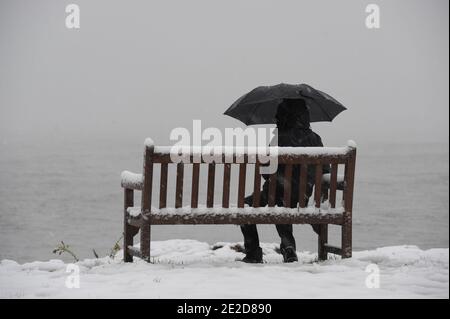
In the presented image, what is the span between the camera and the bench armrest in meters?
7.11

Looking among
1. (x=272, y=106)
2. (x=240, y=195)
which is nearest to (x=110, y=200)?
Result: (x=272, y=106)

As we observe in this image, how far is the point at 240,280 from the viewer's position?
590 cm

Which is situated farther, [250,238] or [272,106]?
[272,106]

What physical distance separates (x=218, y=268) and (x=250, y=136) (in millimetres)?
1954

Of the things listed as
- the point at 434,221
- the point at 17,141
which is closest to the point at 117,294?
the point at 434,221

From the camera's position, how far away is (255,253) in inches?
291

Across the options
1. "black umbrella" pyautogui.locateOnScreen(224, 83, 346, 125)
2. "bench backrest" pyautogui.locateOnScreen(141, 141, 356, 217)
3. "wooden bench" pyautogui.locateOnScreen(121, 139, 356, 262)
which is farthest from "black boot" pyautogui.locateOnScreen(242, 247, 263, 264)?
"black umbrella" pyautogui.locateOnScreen(224, 83, 346, 125)

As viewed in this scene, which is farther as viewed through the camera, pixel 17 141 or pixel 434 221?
pixel 17 141

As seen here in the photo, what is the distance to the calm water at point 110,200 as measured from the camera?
2345cm

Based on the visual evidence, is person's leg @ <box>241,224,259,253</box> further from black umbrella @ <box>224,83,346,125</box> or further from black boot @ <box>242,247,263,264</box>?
black umbrella @ <box>224,83,346,125</box>

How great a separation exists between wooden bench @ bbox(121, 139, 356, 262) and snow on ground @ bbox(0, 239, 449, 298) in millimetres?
462

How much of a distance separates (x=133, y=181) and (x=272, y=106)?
7.54 feet

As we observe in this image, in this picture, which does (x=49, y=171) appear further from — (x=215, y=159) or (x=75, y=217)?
(x=215, y=159)

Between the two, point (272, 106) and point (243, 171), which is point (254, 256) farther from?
point (272, 106)
